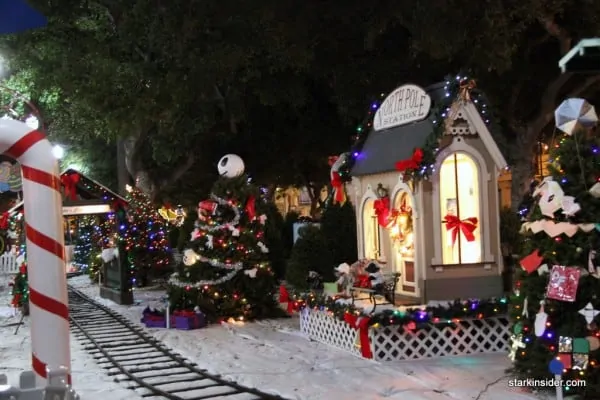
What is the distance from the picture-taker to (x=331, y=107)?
74.3 ft

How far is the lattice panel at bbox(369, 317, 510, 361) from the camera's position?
352 inches

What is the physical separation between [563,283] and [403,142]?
4067 mm

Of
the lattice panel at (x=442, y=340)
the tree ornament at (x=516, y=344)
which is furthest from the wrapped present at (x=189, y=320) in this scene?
the tree ornament at (x=516, y=344)

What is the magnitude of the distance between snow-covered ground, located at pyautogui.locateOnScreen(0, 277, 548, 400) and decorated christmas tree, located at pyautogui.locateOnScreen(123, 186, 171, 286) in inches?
270

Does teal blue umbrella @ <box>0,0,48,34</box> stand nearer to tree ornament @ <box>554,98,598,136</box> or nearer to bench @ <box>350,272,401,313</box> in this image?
tree ornament @ <box>554,98,598,136</box>

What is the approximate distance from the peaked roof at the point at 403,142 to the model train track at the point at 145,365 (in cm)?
432

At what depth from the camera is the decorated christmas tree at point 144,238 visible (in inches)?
728

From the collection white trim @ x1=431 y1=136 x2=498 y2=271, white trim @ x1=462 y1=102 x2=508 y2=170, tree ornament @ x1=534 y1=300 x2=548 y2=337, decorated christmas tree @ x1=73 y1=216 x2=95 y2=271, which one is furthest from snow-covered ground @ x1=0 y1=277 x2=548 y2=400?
decorated christmas tree @ x1=73 y1=216 x2=95 y2=271

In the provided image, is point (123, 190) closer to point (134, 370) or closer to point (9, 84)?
point (9, 84)

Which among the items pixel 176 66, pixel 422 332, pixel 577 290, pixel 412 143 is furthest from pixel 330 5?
pixel 577 290

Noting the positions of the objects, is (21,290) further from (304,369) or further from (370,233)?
(304,369)

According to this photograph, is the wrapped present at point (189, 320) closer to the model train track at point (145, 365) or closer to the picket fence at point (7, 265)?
the model train track at point (145, 365)

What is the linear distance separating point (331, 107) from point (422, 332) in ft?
47.7

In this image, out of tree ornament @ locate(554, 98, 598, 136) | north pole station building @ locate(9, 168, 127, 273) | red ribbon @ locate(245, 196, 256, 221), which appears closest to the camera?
tree ornament @ locate(554, 98, 598, 136)
